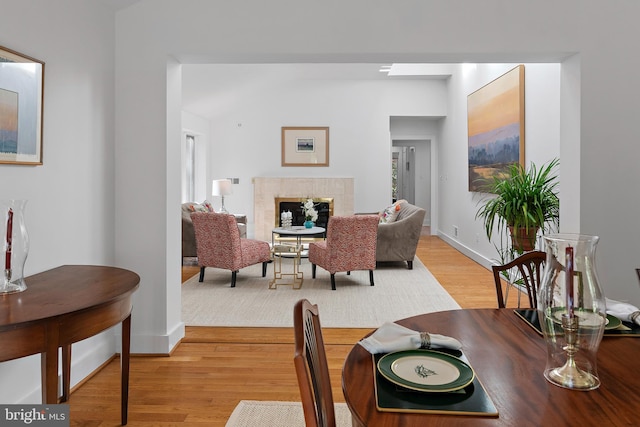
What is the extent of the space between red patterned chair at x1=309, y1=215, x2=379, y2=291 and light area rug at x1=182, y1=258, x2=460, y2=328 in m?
0.27

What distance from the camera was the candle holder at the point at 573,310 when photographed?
1062 mm

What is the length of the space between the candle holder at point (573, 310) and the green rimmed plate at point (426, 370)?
227mm

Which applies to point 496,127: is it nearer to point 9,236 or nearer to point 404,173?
point 9,236

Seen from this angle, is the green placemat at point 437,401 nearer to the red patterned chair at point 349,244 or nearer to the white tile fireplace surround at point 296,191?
the red patterned chair at point 349,244

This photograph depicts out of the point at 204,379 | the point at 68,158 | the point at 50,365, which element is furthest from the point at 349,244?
the point at 50,365

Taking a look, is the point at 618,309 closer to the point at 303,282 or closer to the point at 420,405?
the point at 420,405

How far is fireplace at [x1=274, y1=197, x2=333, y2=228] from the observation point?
8.63 metres

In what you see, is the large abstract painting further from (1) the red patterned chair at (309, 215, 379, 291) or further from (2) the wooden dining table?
(2) the wooden dining table

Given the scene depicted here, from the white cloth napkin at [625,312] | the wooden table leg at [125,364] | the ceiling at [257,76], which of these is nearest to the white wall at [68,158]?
the wooden table leg at [125,364]

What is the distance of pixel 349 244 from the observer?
4.88m

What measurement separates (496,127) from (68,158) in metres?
4.95

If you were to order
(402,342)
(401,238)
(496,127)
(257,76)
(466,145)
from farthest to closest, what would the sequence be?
(257,76), (466,145), (401,238), (496,127), (402,342)

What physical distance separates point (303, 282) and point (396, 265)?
1.64m

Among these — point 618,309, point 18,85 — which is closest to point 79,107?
point 18,85
